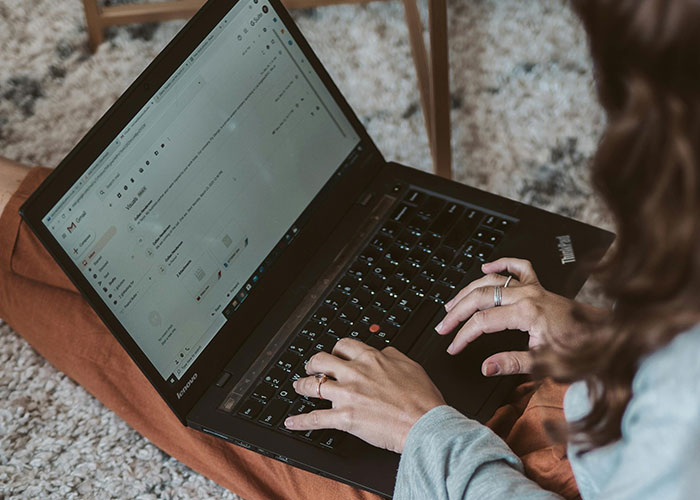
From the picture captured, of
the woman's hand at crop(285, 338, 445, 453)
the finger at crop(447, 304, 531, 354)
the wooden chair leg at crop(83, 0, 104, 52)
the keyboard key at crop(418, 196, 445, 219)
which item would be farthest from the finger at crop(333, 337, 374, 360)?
the wooden chair leg at crop(83, 0, 104, 52)

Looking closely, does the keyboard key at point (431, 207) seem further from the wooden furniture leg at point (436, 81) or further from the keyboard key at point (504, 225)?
the wooden furniture leg at point (436, 81)

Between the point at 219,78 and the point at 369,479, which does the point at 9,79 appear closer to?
the point at 219,78

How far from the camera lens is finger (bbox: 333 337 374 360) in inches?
33.0

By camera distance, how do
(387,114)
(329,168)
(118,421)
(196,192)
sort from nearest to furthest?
(196,192)
(329,168)
(118,421)
(387,114)

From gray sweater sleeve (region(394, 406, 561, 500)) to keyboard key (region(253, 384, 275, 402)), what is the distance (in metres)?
0.17

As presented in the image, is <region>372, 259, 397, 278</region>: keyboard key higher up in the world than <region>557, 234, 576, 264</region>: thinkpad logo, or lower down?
lower down

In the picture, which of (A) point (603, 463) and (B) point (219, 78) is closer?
(A) point (603, 463)

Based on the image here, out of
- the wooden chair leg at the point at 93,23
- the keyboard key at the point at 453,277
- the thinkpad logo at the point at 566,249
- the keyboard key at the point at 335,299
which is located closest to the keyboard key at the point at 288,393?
the keyboard key at the point at 335,299

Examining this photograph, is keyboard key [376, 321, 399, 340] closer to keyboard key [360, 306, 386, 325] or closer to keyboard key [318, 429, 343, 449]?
keyboard key [360, 306, 386, 325]

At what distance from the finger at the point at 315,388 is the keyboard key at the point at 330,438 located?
33 millimetres

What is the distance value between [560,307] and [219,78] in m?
0.41

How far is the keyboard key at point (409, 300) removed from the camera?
0.92m

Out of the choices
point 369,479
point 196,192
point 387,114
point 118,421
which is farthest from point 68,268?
point 387,114

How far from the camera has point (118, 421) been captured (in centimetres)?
113
